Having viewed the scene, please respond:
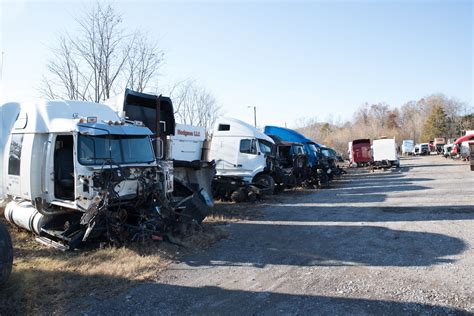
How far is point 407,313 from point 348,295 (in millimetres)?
800

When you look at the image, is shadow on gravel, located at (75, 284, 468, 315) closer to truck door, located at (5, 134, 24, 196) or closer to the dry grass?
the dry grass

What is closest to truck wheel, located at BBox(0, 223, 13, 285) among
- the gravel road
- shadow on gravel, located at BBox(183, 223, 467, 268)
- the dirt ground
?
the dirt ground

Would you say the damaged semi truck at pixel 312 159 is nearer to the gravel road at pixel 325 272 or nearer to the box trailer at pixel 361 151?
the gravel road at pixel 325 272

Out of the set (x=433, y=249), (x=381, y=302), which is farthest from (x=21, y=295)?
(x=433, y=249)

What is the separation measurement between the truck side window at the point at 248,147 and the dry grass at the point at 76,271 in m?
7.58

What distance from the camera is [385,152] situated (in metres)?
34.3

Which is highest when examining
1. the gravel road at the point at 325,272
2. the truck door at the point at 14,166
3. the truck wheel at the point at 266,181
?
the truck door at the point at 14,166

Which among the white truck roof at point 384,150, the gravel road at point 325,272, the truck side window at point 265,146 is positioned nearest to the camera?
the gravel road at point 325,272

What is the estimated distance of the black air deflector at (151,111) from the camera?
10.5 metres

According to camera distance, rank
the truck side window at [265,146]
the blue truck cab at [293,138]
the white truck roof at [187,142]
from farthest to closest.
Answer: the blue truck cab at [293,138] → the truck side window at [265,146] → the white truck roof at [187,142]

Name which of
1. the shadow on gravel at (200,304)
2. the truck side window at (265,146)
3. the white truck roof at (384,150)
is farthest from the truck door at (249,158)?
the white truck roof at (384,150)

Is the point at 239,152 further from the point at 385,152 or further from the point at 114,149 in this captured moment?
the point at 385,152

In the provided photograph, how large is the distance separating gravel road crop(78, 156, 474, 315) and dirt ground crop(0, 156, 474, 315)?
0.01 m

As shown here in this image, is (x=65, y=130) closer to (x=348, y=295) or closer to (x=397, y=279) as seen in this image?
(x=348, y=295)
